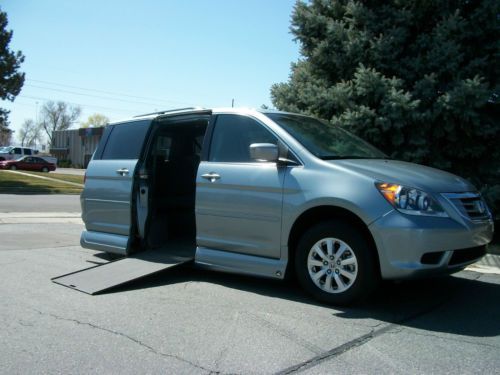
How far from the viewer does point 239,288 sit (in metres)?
5.32

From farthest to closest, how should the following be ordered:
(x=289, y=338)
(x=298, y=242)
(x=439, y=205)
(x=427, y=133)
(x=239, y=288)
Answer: (x=427, y=133) → (x=239, y=288) → (x=298, y=242) → (x=439, y=205) → (x=289, y=338)

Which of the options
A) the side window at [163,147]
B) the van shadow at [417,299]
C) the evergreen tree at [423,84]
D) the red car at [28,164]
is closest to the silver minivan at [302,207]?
the side window at [163,147]

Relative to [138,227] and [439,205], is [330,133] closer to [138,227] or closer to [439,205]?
[439,205]

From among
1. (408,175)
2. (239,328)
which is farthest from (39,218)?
(408,175)

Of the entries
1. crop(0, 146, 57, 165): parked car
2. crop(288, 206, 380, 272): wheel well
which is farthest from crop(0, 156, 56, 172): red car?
crop(288, 206, 380, 272): wheel well

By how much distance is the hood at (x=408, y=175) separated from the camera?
437cm

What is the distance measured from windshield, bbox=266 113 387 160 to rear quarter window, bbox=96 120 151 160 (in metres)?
2.04

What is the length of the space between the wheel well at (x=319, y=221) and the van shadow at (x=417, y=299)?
44 cm

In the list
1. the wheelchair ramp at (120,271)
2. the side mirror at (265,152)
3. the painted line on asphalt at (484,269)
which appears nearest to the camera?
the side mirror at (265,152)

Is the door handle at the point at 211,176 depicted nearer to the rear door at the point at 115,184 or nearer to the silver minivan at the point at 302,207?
the silver minivan at the point at 302,207

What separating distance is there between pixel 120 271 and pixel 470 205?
3.77 m

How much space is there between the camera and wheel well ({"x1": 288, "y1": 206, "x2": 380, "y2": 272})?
4.54 meters

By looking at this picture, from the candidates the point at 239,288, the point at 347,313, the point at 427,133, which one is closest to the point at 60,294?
the point at 239,288

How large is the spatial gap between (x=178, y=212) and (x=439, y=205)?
13.2 feet
